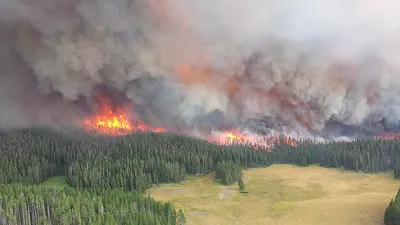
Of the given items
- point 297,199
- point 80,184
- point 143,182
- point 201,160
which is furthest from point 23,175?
point 297,199

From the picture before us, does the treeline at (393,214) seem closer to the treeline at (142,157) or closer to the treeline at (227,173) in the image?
the treeline at (227,173)

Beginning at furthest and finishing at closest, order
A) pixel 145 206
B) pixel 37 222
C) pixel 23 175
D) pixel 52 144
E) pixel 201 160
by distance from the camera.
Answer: pixel 52 144 → pixel 201 160 → pixel 23 175 → pixel 145 206 → pixel 37 222

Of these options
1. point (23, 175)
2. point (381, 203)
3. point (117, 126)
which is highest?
point (117, 126)

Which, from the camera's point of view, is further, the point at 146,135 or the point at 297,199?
the point at 146,135

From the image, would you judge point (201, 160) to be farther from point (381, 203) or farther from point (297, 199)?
point (381, 203)

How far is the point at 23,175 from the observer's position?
154 m

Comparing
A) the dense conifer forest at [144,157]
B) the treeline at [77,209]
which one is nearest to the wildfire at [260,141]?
the dense conifer forest at [144,157]

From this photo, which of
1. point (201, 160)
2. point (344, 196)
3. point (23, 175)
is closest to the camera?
point (344, 196)

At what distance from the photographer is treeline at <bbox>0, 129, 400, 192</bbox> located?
15000 centimetres

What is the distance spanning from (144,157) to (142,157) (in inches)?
39.2

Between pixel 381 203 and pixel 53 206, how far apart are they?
72.3 meters

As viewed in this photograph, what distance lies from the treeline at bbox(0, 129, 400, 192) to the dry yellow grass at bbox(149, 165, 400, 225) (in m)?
7.01

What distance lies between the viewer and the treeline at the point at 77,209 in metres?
93.8

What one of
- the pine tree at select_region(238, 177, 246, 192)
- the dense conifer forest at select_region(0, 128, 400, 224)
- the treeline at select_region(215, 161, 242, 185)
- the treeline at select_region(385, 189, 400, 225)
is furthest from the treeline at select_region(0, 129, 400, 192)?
the treeline at select_region(385, 189, 400, 225)
